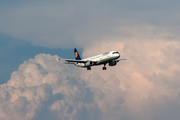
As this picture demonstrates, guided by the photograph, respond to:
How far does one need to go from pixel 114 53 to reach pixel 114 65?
324 inches

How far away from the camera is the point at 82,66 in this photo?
143 metres

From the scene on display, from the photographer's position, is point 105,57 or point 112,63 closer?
point 105,57

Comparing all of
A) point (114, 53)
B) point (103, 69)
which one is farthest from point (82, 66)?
point (114, 53)

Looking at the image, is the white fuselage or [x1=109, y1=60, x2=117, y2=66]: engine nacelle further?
[x1=109, y1=60, x2=117, y2=66]: engine nacelle

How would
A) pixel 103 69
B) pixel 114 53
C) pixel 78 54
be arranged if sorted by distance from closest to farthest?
pixel 114 53, pixel 103 69, pixel 78 54

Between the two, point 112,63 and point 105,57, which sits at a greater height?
point 105,57

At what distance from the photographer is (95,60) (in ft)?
440

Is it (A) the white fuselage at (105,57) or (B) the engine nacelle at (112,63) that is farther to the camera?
(B) the engine nacelle at (112,63)

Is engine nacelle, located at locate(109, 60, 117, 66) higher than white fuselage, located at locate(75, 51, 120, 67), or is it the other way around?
white fuselage, located at locate(75, 51, 120, 67)

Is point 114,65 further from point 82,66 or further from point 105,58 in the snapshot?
point 82,66

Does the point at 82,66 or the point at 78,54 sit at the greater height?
the point at 78,54

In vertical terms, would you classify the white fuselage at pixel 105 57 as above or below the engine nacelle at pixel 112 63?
above

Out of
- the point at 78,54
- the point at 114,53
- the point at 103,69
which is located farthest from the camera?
the point at 78,54

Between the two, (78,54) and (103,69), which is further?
(78,54)
